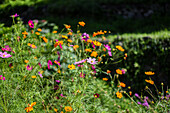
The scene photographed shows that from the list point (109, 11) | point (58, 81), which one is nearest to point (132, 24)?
point (109, 11)

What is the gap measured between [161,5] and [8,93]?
7561 millimetres

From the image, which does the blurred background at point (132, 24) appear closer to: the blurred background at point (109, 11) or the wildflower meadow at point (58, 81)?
the blurred background at point (109, 11)

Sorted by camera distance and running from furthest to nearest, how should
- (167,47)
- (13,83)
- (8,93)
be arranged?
(167,47) → (13,83) → (8,93)

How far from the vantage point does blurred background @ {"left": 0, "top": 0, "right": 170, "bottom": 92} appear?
138 inches

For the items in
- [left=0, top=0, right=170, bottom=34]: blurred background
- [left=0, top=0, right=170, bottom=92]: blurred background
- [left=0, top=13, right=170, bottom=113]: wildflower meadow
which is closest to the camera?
[left=0, top=13, right=170, bottom=113]: wildflower meadow

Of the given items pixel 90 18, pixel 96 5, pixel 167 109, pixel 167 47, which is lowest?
pixel 167 109

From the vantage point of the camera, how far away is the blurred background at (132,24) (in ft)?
11.5

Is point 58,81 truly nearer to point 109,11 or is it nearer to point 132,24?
point 132,24

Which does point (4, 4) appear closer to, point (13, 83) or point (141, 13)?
point (13, 83)

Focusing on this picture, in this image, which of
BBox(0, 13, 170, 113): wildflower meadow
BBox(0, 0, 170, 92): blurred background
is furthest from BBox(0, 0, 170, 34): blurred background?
BBox(0, 13, 170, 113): wildflower meadow

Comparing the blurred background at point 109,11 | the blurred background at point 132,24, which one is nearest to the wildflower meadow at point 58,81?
the blurred background at point 132,24

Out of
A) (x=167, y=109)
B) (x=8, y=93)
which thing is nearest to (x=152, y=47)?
(x=167, y=109)

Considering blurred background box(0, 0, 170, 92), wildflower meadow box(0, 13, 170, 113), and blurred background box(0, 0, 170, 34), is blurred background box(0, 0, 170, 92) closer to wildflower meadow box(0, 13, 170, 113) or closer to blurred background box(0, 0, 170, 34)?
blurred background box(0, 0, 170, 34)

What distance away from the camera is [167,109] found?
1.84 m
